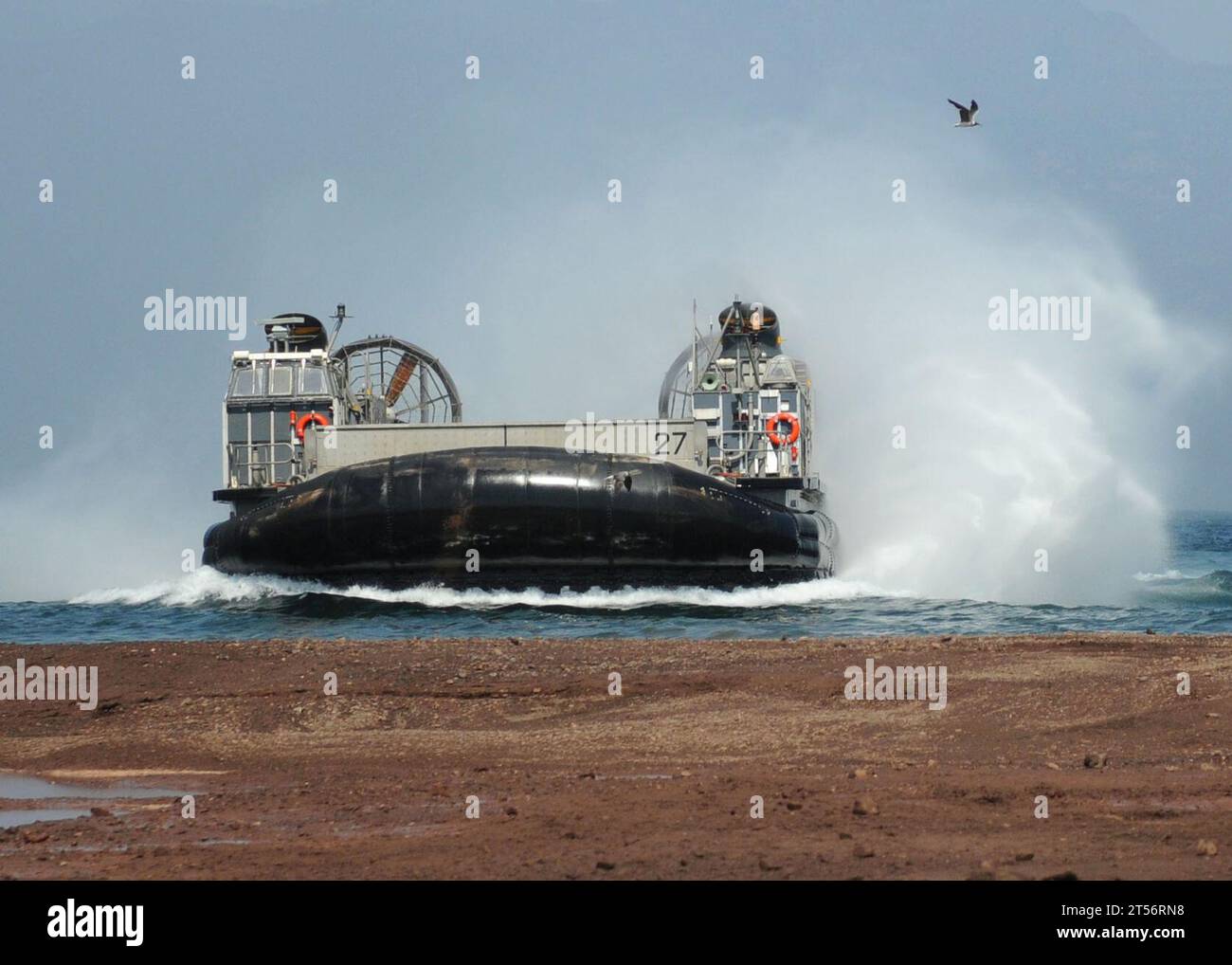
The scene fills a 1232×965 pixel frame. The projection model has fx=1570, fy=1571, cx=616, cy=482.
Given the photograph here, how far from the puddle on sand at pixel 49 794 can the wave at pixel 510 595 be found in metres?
11.0

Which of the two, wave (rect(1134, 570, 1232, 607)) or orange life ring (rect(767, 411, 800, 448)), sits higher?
orange life ring (rect(767, 411, 800, 448))

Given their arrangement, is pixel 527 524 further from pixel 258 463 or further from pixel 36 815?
pixel 36 815

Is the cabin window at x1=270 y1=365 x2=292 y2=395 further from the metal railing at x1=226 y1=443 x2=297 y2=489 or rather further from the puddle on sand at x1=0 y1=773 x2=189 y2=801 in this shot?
the puddle on sand at x1=0 y1=773 x2=189 y2=801

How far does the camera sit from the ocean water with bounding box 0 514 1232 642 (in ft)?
52.6

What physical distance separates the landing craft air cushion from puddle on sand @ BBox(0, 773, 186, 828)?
38.1 feet

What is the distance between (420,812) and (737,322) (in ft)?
64.0

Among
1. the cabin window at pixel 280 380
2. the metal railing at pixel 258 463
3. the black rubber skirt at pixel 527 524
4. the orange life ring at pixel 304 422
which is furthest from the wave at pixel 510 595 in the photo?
the cabin window at pixel 280 380

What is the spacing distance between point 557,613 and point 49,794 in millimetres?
10777

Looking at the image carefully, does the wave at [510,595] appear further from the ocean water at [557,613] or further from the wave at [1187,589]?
the wave at [1187,589]

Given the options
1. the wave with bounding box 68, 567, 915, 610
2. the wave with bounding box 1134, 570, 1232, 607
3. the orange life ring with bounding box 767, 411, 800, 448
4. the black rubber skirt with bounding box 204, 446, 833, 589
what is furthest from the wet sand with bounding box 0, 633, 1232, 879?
the orange life ring with bounding box 767, 411, 800, 448

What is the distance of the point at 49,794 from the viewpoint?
24.0 ft

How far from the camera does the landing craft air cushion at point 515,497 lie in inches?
765
